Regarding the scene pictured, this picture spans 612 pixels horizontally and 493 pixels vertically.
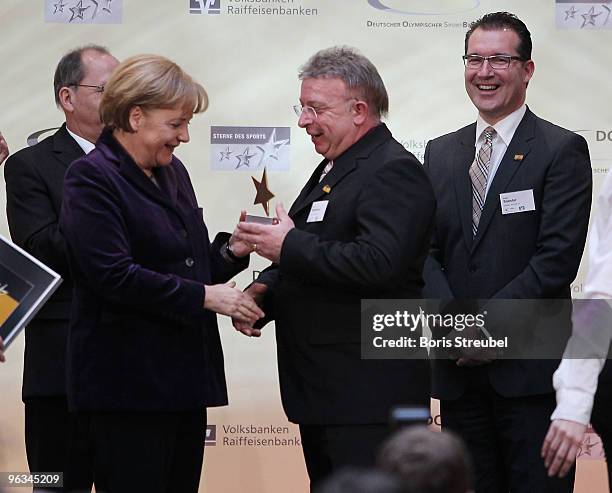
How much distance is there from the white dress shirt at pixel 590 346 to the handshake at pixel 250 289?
40.5 inches

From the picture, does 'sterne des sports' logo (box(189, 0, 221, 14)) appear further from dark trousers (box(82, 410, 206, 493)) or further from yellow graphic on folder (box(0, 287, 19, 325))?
dark trousers (box(82, 410, 206, 493))

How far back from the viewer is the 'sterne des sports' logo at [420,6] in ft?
18.0

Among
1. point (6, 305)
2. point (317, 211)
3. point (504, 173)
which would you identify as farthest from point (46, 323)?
point (504, 173)

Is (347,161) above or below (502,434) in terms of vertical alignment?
above

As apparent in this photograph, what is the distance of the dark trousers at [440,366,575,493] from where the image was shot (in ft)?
12.7

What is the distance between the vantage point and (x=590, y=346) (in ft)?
Answer: 9.09

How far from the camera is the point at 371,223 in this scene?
3.40m

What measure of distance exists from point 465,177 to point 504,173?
0.16 m

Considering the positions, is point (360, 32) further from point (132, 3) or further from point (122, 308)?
point (122, 308)

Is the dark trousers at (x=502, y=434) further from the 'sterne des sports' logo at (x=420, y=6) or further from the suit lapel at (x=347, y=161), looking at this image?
the 'sterne des sports' logo at (x=420, y=6)

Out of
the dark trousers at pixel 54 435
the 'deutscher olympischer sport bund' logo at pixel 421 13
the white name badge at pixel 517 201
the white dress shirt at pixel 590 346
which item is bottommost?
the dark trousers at pixel 54 435

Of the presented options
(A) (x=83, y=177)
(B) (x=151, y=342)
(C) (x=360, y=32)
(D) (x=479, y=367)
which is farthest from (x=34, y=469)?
(C) (x=360, y=32)

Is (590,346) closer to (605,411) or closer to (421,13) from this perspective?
(605,411)

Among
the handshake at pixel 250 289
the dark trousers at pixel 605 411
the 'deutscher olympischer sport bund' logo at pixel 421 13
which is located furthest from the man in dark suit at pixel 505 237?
the 'deutscher olympischer sport bund' logo at pixel 421 13
